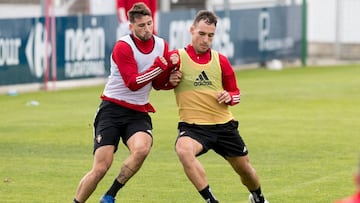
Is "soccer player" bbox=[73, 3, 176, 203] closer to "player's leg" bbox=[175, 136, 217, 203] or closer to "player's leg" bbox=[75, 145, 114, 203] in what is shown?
"player's leg" bbox=[75, 145, 114, 203]

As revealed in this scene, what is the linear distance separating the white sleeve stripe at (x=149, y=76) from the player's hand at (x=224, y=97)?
1.88ft

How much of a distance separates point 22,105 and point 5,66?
72.4 inches

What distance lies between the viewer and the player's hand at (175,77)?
9789 mm

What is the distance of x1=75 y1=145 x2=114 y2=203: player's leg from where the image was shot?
978 cm

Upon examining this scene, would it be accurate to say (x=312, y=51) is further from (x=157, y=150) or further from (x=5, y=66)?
(x=157, y=150)

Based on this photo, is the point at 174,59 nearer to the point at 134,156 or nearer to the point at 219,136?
the point at 219,136

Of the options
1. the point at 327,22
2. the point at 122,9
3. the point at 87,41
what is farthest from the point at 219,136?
the point at 327,22

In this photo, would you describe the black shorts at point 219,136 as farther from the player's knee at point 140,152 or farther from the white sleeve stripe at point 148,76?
the white sleeve stripe at point 148,76

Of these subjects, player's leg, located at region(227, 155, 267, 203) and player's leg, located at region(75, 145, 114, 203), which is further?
player's leg, located at region(227, 155, 267, 203)

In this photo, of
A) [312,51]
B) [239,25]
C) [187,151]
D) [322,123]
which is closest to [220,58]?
[187,151]

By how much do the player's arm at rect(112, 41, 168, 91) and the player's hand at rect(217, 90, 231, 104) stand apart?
539mm

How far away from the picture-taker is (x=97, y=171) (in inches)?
385

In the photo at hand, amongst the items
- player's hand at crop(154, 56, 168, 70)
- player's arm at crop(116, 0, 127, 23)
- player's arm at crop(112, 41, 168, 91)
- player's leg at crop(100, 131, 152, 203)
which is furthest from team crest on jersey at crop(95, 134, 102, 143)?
player's arm at crop(116, 0, 127, 23)

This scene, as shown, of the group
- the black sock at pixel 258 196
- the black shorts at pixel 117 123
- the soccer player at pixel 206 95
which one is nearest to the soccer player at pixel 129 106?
the black shorts at pixel 117 123
